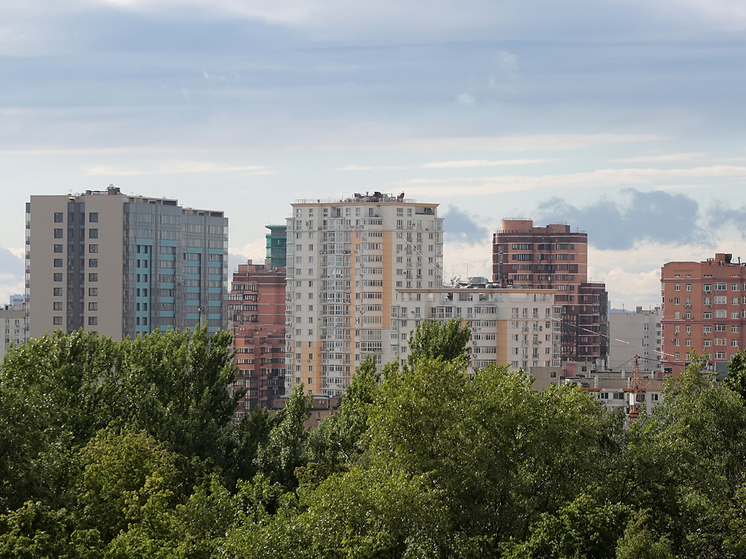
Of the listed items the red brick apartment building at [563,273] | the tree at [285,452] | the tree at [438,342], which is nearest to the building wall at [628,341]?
the red brick apartment building at [563,273]

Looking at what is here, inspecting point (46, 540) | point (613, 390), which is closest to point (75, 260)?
Result: point (613, 390)

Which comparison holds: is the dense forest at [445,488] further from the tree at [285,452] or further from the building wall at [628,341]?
the building wall at [628,341]

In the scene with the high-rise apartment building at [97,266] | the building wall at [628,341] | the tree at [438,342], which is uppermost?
the high-rise apartment building at [97,266]

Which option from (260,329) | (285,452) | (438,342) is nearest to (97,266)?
(260,329)

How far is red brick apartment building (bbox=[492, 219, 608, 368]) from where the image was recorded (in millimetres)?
172250

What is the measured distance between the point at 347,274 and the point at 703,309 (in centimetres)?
5060

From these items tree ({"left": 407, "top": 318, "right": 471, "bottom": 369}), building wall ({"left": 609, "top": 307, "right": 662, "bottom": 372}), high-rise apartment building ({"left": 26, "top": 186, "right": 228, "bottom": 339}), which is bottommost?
building wall ({"left": 609, "top": 307, "right": 662, "bottom": 372})

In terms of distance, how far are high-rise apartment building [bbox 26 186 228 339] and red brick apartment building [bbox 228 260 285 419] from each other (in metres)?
35.3

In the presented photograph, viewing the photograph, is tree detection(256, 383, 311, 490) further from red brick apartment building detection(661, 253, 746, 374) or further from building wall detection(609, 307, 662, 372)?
building wall detection(609, 307, 662, 372)

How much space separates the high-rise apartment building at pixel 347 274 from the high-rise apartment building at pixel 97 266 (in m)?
21.4

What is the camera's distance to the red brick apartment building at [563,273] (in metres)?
172

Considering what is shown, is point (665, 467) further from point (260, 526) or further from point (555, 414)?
point (260, 526)

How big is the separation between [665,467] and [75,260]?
105467 mm

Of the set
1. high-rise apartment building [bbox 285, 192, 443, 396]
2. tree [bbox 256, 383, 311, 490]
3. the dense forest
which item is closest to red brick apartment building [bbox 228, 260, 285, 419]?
high-rise apartment building [bbox 285, 192, 443, 396]
